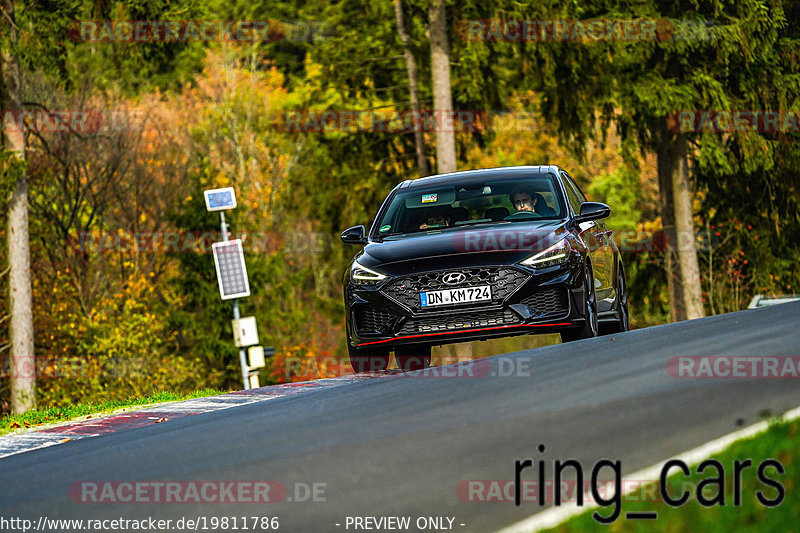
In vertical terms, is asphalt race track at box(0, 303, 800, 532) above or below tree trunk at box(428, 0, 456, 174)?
below

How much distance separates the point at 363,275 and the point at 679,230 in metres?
21.0

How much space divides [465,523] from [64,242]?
3795cm

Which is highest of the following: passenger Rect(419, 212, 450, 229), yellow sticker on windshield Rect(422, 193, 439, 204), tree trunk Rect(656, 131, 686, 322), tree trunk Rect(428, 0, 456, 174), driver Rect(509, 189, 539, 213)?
tree trunk Rect(428, 0, 456, 174)

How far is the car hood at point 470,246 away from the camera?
11.8 meters

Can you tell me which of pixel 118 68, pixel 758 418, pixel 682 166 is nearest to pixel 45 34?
pixel 118 68

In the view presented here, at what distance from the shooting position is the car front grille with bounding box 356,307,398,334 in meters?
11.8

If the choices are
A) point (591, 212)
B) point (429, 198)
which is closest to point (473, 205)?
point (429, 198)

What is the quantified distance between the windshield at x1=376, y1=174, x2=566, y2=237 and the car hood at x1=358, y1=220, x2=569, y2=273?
17.6 inches

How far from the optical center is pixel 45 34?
27.5 metres

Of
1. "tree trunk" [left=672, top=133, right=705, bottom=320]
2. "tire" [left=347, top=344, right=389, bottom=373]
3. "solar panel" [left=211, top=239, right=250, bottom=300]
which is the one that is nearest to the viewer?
"tire" [left=347, top=344, right=389, bottom=373]

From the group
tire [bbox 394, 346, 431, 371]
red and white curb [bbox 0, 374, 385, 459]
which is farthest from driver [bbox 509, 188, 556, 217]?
red and white curb [bbox 0, 374, 385, 459]

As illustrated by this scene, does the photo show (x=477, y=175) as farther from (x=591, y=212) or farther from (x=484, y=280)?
(x=484, y=280)

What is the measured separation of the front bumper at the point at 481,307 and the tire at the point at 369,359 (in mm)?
334

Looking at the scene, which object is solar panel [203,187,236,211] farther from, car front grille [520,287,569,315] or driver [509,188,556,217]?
car front grille [520,287,569,315]
